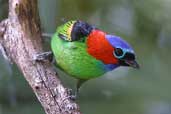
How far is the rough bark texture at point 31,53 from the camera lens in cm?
157

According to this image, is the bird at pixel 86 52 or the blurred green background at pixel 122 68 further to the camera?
the blurred green background at pixel 122 68

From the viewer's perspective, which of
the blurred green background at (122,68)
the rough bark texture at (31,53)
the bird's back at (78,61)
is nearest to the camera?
the rough bark texture at (31,53)

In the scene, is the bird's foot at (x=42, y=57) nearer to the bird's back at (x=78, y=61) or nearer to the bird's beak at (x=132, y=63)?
the bird's back at (x=78, y=61)

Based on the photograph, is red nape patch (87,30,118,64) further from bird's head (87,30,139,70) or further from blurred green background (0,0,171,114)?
blurred green background (0,0,171,114)

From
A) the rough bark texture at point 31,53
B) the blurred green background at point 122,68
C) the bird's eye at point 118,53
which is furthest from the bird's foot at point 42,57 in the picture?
the blurred green background at point 122,68

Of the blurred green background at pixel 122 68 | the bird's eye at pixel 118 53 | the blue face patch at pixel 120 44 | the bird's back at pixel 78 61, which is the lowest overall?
the blurred green background at pixel 122 68

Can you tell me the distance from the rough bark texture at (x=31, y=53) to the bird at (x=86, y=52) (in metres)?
0.08

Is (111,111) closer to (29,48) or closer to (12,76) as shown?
(12,76)

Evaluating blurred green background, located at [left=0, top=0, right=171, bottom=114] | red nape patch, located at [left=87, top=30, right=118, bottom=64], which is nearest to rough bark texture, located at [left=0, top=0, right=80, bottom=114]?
red nape patch, located at [left=87, top=30, right=118, bottom=64]

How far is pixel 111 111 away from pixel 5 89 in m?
0.69

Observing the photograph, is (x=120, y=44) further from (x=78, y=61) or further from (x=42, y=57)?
(x=42, y=57)

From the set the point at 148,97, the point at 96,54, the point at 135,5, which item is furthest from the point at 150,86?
the point at 96,54

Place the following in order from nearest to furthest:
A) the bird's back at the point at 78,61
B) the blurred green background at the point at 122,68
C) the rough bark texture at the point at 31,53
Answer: the rough bark texture at the point at 31,53
the bird's back at the point at 78,61
the blurred green background at the point at 122,68

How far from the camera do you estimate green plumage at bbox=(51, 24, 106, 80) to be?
169 cm
